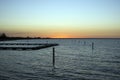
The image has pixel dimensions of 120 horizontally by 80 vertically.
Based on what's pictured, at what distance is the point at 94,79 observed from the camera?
65.5 ft

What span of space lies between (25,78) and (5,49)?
1819 inches

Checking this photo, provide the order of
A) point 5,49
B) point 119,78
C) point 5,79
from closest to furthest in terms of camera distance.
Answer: point 5,79 < point 119,78 < point 5,49

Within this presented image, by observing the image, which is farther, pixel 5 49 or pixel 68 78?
pixel 5 49

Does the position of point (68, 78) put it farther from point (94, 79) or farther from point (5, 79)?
point (5, 79)

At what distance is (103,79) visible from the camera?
2000 cm

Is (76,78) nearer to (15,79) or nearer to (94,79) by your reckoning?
(94,79)

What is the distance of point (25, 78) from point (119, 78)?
10360 millimetres

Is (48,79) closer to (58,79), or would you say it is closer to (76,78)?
(58,79)

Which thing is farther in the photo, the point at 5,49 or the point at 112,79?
the point at 5,49

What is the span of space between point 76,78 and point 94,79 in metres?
1.96

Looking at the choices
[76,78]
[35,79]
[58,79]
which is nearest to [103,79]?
[76,78]

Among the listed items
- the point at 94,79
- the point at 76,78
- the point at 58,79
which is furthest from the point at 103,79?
the point at 58,79

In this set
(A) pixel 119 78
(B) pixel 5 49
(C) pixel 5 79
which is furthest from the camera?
(B) pixel 5 49

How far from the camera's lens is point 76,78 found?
66.8ft
